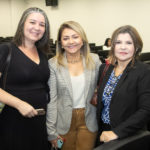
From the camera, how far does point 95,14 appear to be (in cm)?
944

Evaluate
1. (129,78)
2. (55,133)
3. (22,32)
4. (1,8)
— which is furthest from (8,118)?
(1,8)

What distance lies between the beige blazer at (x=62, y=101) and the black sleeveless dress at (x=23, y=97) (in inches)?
2.4

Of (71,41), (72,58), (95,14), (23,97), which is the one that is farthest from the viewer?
(95,14)

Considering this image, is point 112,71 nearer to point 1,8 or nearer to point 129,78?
point 129,78

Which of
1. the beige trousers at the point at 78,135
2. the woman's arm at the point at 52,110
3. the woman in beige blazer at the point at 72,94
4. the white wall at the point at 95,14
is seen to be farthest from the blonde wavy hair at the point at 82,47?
Answer: the white wall at the point at 95,14

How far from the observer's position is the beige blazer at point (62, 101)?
5.72 ft

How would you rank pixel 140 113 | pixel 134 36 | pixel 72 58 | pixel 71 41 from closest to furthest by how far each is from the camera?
pixel 140 113 < pixel 134 36 < pixel 71 41 < pixel 72 58

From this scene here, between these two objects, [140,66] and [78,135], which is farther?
[78,135]

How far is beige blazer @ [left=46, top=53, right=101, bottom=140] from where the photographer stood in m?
1.74

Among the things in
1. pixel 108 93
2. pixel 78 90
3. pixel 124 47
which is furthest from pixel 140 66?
pixel 78 90

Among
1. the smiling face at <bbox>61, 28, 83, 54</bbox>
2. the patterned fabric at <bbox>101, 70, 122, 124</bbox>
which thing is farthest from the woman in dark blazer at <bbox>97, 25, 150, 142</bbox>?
the smiling face at <bbox>61, 28, 83, 54</bbox>

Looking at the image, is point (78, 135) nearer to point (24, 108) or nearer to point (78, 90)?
point (78, 90)

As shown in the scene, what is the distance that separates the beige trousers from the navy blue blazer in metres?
0.33

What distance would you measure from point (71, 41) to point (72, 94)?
43 cm
